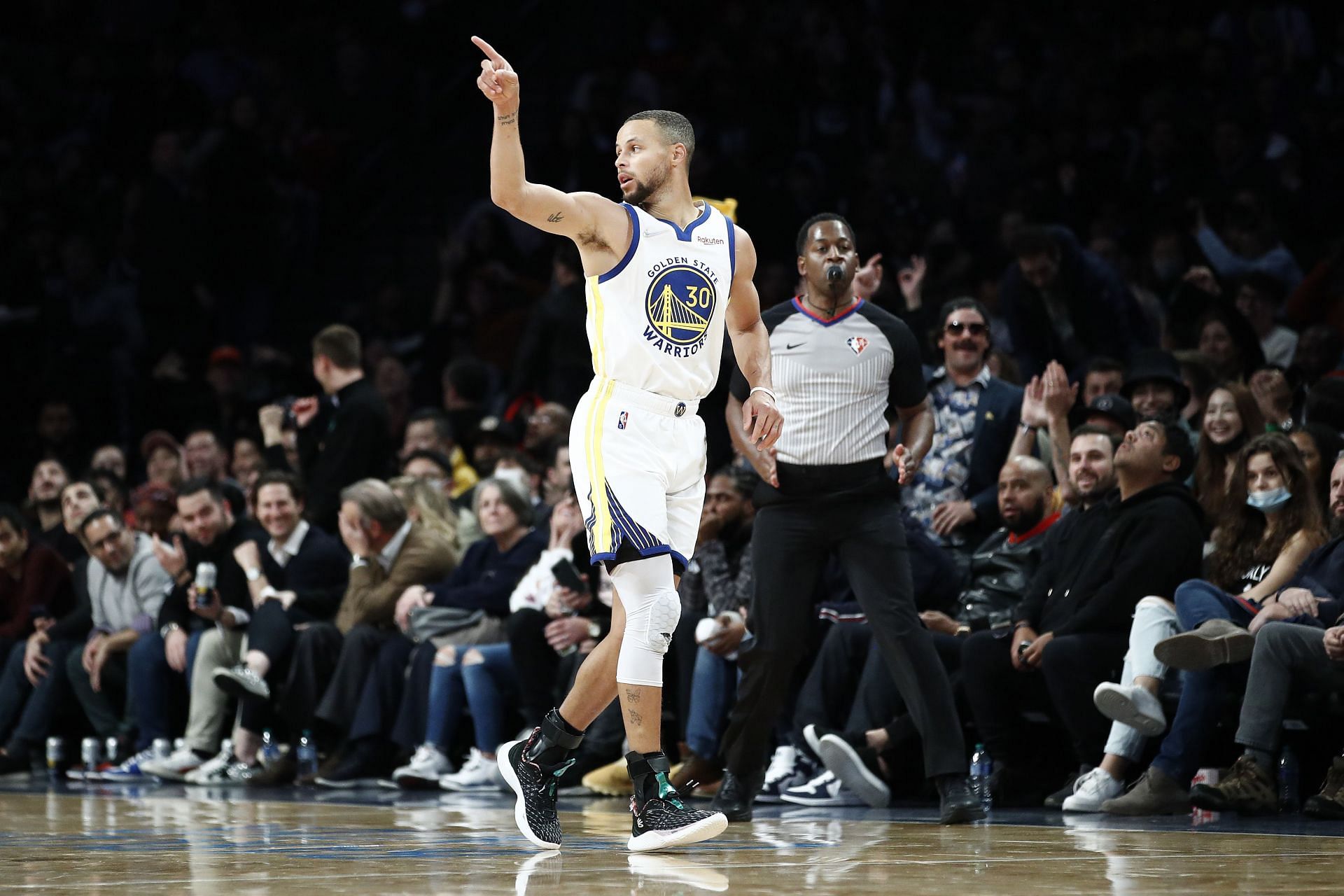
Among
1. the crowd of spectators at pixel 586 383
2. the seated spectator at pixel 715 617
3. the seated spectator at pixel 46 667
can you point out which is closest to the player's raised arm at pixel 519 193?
the crowd of spectators at pixel 586 383

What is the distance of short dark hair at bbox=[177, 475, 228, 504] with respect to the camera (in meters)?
9.58

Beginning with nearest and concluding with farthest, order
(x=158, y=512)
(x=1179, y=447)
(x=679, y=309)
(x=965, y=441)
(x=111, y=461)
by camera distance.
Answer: (x=679, y=309)
(x=1179, y=447)
(x=965, y=441)
(x=158, y=512)
(x=111, y=461)

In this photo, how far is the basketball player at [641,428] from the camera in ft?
16.1

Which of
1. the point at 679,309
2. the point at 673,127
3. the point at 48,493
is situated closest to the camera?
the point at 679,309

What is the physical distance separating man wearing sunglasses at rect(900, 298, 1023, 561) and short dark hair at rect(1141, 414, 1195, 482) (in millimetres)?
846

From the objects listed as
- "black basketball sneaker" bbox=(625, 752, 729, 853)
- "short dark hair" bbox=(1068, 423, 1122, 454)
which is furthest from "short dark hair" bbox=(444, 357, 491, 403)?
"black basketball sneaker" bbox=(625, 752, 729, 853)

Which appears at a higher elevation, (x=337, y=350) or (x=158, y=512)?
(x=337, y=350)

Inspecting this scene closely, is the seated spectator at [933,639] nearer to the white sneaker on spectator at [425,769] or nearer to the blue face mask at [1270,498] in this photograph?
the blue face mask at [1270,498]

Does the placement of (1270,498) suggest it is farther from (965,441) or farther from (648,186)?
(648,186)

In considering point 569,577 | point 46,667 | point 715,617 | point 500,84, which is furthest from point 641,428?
point 46,667

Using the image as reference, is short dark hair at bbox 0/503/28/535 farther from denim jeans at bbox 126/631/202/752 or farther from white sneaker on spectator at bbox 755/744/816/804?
white sneaker on spectator at bbox 755/744/816/804

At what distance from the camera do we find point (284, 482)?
934 centimetres

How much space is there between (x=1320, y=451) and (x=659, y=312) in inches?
129

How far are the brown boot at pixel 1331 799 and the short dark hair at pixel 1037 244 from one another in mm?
3554
